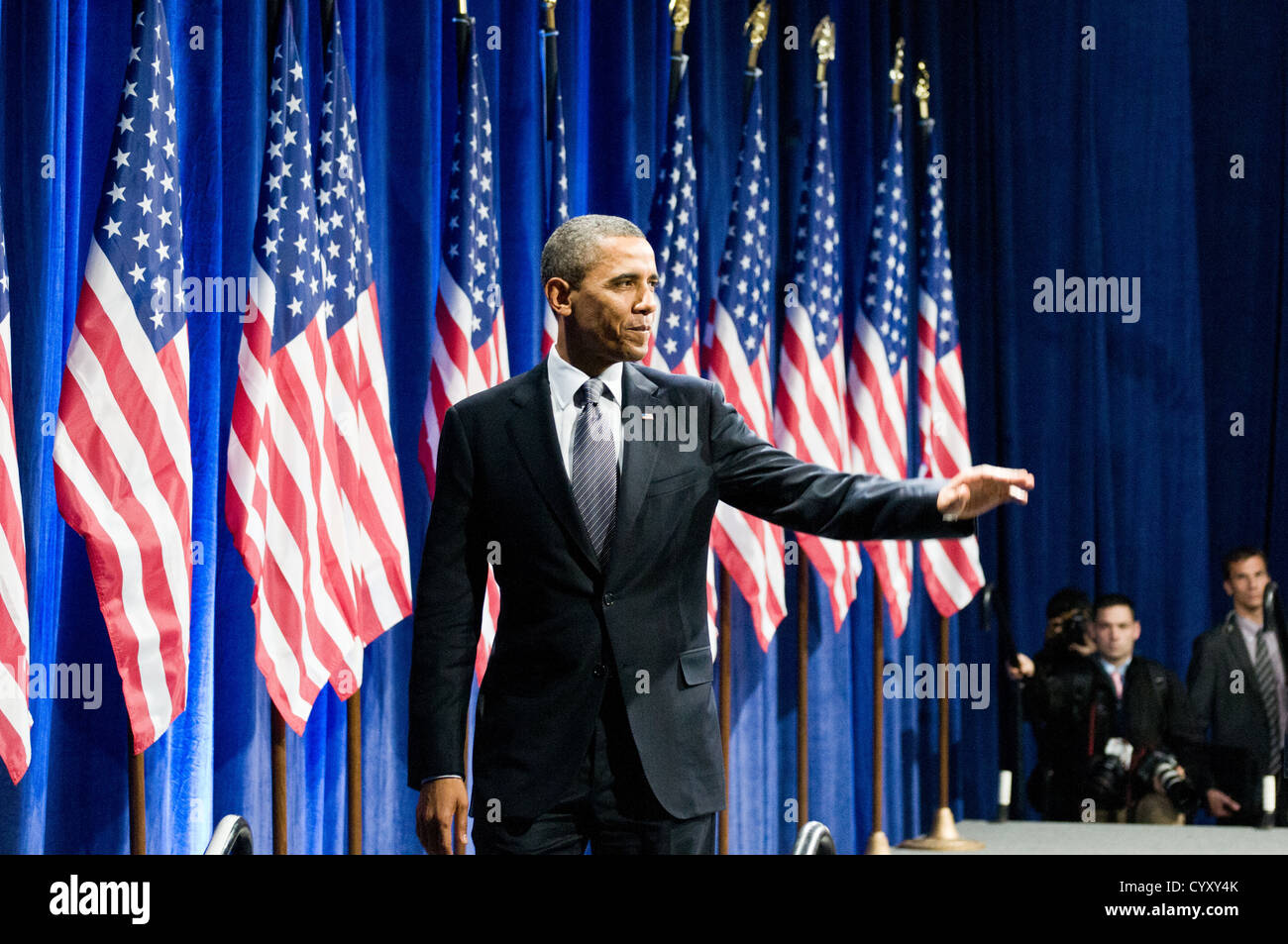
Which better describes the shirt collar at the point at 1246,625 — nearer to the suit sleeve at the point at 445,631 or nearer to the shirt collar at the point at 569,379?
the shirt collar at the point at 569,379

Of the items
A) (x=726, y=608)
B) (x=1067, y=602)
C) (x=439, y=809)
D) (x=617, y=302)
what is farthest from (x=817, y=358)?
(x=439, y=809)

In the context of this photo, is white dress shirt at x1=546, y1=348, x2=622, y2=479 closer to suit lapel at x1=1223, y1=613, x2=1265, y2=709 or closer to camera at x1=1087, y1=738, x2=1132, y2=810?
suit lapel at x1=1223, y1=613, x2=1265, y2=709

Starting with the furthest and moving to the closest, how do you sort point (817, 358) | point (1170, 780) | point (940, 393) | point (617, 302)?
point (1170, 780)
point (940, 393)
point (817, 358)
point (617, 302)

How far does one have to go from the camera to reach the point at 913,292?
28.5ft

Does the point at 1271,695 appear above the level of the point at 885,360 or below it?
below

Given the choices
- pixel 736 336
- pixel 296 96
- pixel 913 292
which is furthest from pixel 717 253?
pixel 296 96

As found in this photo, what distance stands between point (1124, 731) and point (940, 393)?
1.95 metres

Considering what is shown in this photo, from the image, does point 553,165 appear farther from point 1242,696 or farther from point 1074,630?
point 1242,696

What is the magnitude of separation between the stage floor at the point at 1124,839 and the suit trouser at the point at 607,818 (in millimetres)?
4576

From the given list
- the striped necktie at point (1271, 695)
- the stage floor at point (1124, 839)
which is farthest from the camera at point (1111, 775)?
the striped necktie at point (1271, 695)

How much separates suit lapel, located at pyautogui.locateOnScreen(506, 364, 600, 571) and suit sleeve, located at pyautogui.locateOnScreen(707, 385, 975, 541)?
0.92ft

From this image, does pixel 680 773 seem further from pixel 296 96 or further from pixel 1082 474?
pixel 1082 474

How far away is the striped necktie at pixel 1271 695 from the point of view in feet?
23.8

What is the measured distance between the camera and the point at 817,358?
6551 mm
